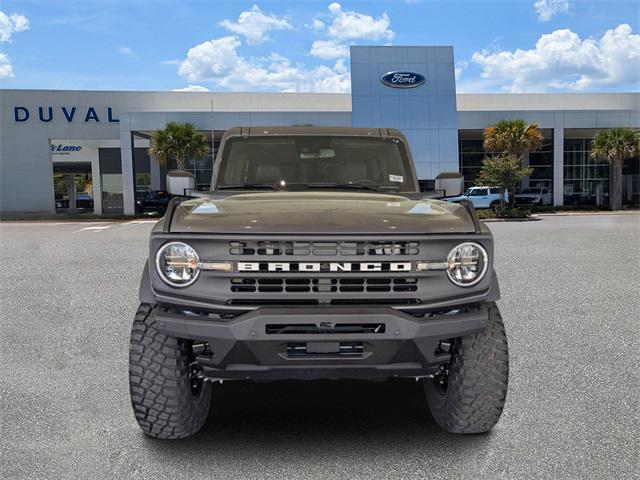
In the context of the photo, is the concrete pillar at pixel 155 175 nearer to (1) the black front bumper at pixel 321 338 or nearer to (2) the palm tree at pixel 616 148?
(2) the palm tree at pixel 616 148

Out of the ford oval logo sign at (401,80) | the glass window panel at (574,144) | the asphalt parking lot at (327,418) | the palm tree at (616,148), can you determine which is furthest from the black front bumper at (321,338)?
the glass window panel at (574,144)

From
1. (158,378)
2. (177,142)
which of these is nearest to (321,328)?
(158,378)

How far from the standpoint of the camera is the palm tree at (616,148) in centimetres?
3534

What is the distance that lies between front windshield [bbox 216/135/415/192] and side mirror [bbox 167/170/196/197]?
0.25m

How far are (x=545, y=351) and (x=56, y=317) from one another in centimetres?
553

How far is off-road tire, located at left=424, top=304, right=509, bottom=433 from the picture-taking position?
3.31 m

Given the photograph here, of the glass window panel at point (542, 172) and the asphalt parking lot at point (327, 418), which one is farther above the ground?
the glass window panel at point (542, 172)

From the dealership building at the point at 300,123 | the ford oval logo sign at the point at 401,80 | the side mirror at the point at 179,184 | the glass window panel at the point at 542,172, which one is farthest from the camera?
the glass window panel at the point at 542,172

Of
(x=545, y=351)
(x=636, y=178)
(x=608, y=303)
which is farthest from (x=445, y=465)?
(x=636, y=178)

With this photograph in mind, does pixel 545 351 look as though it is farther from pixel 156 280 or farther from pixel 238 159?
pixel 156 280

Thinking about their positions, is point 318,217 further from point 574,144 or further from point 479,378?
point 574,144

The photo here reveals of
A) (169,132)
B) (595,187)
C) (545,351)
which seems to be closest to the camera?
(545,351)

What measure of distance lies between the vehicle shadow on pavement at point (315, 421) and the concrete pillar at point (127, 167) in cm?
3265

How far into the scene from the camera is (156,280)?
10.2 ft
